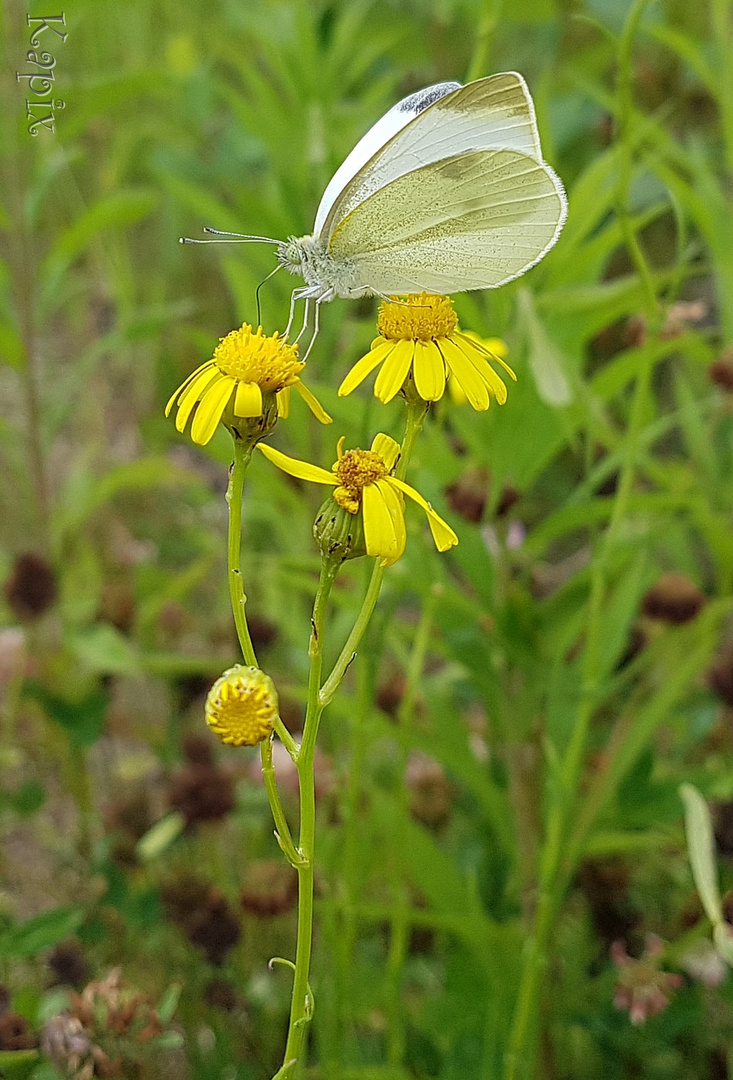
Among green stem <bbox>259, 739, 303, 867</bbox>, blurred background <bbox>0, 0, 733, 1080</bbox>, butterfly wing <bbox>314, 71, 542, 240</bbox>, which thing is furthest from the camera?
blurred background <bbox>0, 0, 733, 1080</bbox>

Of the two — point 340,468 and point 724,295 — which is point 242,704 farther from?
point 724,295

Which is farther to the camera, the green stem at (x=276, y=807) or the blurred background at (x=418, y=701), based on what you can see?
the blurred background at (x=418, y=701)

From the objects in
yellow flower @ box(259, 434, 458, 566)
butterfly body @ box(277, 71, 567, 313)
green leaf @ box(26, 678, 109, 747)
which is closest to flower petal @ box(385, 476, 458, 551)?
yellow flower @ box(259, 434, 458, 566)

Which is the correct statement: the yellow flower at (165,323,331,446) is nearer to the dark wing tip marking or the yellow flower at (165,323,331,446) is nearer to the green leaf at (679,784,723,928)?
the dark wing tip marking

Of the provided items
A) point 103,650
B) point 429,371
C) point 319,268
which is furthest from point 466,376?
point 103,650

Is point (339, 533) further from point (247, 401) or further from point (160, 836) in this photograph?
point (160, 836)

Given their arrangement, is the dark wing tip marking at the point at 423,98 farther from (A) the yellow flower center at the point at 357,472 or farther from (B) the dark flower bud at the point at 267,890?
(B) the dark flower bud at the point at 267,890

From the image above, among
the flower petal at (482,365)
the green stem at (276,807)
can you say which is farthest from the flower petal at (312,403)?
the green stem at (276,807)
